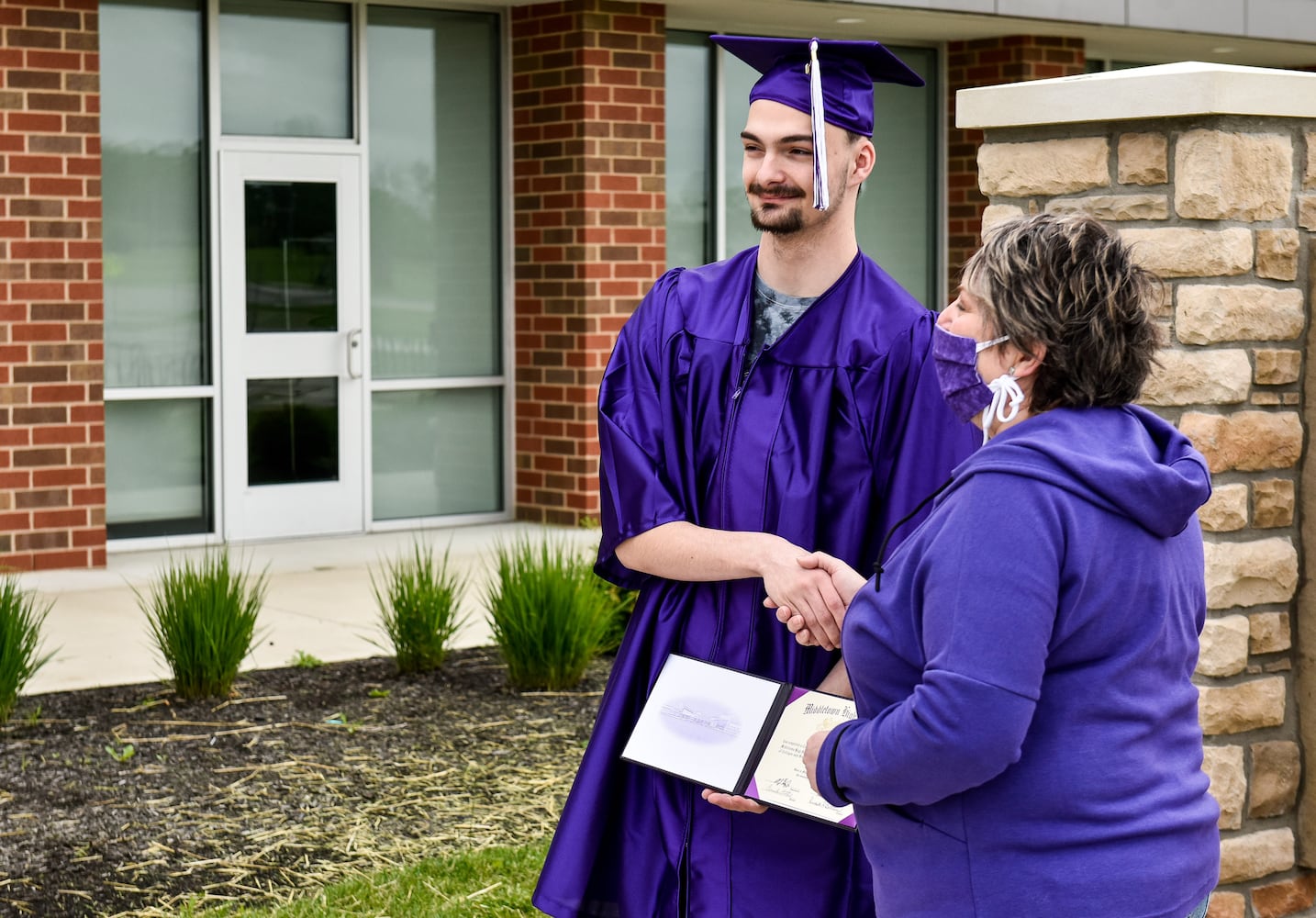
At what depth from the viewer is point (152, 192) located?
32.8 feet

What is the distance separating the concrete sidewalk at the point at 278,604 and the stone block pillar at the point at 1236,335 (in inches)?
147

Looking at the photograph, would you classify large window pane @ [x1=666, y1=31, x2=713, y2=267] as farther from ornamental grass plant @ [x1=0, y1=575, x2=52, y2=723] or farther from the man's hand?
the man's hand

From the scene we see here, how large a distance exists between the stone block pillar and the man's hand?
171cm

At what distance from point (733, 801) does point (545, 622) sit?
4.02 meters

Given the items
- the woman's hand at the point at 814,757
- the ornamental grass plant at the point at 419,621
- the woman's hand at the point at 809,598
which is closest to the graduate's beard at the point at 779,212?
the woman's hand at the point at 809,598

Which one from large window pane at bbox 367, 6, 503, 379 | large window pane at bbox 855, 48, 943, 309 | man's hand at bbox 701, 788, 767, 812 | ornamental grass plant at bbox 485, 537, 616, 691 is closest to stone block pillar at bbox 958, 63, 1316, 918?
man's hand at bbox 701, 788, 767, 812

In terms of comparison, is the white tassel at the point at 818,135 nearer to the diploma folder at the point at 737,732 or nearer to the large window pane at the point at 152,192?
the diploma folder at the point at 737,732

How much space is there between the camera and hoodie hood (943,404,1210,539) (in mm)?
2021

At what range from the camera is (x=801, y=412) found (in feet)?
9.66

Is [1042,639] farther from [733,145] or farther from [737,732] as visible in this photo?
[733,145]

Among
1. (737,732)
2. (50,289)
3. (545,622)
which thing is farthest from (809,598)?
(50,289)

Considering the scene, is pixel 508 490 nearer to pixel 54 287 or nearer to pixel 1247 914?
pixel 54 287

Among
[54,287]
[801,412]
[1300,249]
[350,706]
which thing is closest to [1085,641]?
[801,412]

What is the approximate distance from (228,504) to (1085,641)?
8830 mm
